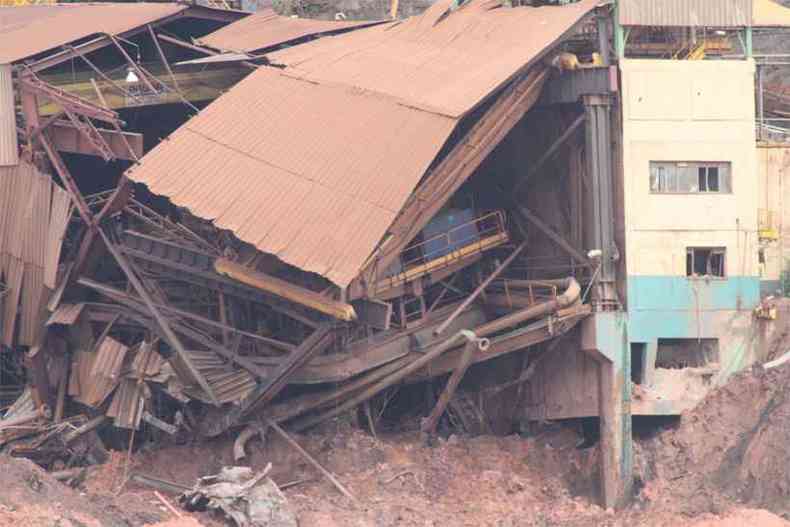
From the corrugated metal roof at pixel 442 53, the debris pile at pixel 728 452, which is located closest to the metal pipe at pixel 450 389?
the debris pile at pixel 728 452

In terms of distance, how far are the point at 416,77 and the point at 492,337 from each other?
5.78 metres

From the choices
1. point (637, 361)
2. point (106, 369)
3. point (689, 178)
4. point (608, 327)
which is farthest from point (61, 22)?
point (637, 361)

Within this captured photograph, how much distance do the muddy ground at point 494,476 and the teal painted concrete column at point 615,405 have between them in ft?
1.14

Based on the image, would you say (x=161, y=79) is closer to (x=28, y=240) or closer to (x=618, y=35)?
(x=28, y=240)

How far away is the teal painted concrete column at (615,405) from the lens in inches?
1455

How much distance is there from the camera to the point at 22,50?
136 ft

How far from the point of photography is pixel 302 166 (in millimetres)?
35562

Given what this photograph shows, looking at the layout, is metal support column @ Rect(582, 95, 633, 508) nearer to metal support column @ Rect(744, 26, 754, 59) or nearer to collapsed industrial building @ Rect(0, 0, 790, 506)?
collapsed industrial building @ Rect(0, 0, 790, 506)

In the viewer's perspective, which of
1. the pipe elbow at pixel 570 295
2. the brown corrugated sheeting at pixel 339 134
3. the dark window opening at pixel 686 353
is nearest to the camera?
the brown corrugated sheeting at pixel 339 134

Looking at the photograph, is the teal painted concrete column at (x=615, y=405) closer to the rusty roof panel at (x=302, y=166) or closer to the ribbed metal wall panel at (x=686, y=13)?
the rusty roof panel at (x=302, y=166)

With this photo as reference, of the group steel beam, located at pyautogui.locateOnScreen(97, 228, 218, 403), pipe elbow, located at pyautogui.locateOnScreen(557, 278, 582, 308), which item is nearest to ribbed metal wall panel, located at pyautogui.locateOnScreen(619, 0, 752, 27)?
pipe elbow, located at pyautogui.locateOnScreen(557, 278, 582, 308)

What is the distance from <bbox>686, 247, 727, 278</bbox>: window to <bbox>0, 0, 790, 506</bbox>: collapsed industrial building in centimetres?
5

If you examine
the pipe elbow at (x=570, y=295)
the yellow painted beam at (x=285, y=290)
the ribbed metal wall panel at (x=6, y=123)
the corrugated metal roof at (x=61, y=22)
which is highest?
the corrugated metal roof at (x=61, y=22)

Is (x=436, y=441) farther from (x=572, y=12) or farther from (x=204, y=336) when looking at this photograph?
(x=572, y=12)
